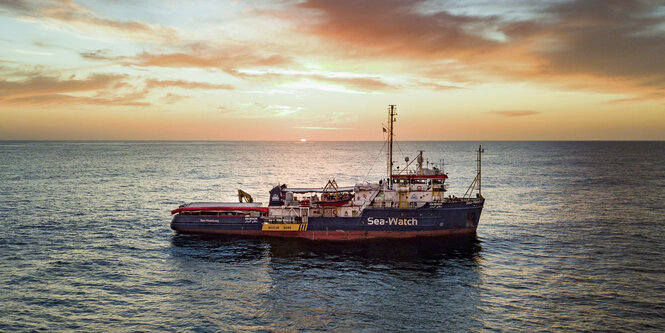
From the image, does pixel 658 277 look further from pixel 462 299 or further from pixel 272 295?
pixel 272 295

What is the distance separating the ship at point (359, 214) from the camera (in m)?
53.5

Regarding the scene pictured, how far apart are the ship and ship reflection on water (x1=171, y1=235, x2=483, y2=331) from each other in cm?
157

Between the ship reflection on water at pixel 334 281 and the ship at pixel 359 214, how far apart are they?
157 centimetres

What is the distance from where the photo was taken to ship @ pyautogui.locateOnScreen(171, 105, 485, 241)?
5353 centimetres

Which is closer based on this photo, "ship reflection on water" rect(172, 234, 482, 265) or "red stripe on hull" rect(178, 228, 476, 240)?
"ship reflection on water" rect(172, 234, 482, 265)

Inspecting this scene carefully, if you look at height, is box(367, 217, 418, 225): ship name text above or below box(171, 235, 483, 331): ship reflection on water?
Answer: above

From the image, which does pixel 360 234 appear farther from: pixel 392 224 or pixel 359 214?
pixel 392 224

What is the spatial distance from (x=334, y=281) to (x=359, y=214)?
1598 centimetres

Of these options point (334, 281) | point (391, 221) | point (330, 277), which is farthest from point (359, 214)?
point (334, 281)

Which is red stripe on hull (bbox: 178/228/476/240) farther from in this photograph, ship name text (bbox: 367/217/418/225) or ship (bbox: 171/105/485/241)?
ship name text (bbox: 367/217/418/225)

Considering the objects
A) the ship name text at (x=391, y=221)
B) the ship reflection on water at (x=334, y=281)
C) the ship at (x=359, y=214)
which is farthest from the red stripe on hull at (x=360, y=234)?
the ship name text at (x=391, y=221)

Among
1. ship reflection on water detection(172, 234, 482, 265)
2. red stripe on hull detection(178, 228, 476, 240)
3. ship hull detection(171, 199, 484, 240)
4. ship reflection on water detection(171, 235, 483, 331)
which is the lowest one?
ship reflection on water detection(171, 235, 483, 331)

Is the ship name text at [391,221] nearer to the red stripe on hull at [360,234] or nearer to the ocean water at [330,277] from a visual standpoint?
the red stripe on hull at [360,234]

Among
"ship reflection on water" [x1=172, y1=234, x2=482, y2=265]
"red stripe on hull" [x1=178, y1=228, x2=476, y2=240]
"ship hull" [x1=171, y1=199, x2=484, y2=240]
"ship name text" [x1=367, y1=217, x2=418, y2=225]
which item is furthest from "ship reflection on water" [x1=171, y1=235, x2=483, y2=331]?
"ship name text" [x1=367, y1=217, x2=418, y2=225]
